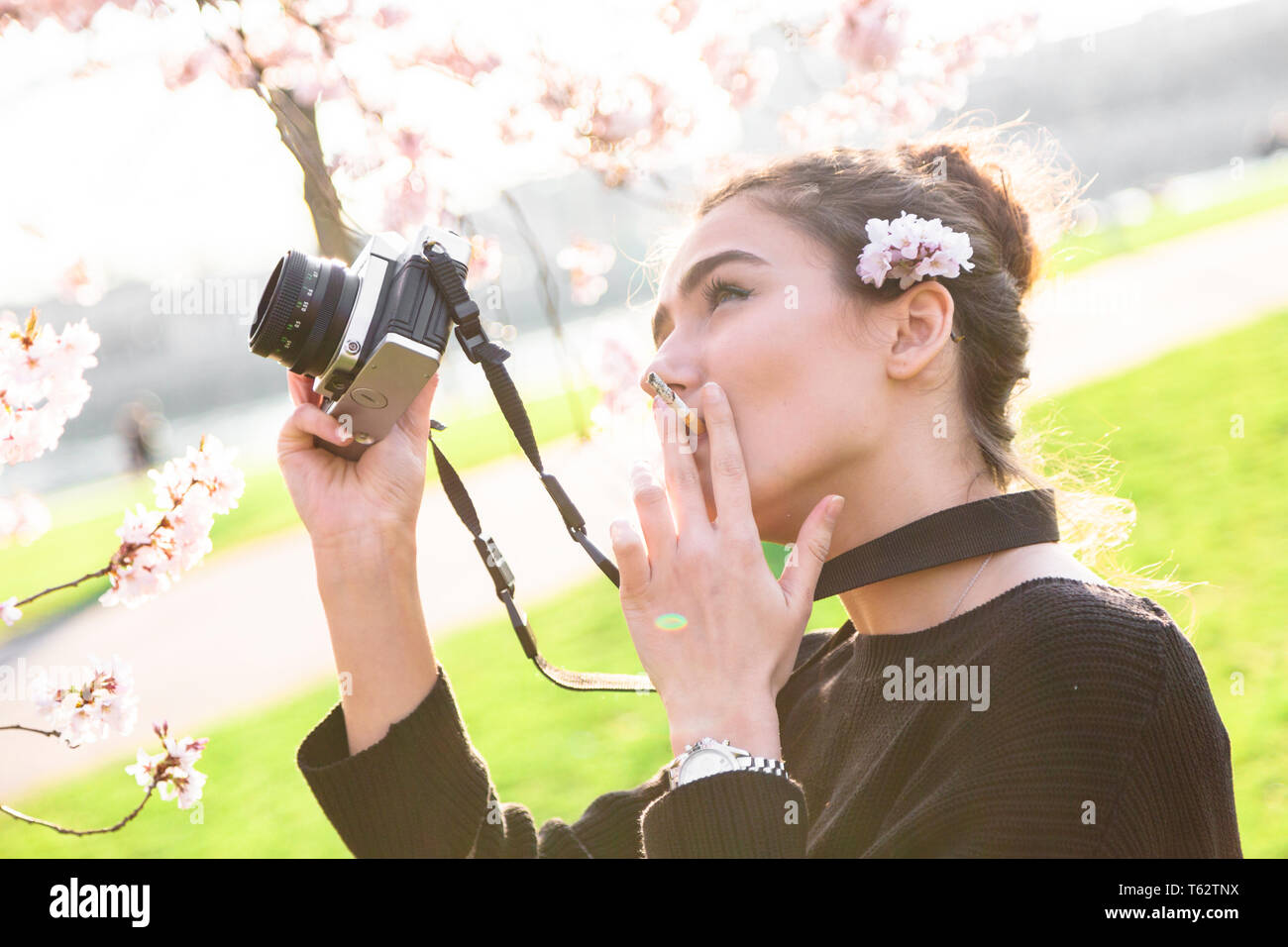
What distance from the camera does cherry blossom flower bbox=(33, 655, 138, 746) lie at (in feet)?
5.68

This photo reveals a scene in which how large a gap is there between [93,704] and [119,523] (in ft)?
36.1

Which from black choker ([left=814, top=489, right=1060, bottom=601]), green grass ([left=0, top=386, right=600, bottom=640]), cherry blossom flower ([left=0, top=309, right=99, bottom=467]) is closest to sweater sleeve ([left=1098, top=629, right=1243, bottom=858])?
black choker ([left=814, top=489, right=1060, bottom=601])

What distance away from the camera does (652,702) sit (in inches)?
187

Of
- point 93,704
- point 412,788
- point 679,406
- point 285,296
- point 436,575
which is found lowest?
point 412,788

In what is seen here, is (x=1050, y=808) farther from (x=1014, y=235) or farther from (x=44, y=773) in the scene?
(x=44, y=773)

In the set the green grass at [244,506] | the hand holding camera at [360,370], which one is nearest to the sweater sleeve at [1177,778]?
the hand holding camera at [360,370]

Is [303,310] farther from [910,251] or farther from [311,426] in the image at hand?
[910,251]

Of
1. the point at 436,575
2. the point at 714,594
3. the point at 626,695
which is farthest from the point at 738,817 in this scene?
the point at 436,575

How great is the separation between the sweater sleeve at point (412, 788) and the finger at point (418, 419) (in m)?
0.43

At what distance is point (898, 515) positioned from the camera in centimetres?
171

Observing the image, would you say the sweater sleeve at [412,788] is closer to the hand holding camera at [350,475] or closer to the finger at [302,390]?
the hand holding camera at [350,475]

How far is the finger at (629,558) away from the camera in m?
1.51

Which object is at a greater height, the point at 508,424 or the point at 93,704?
the point at 508,424
